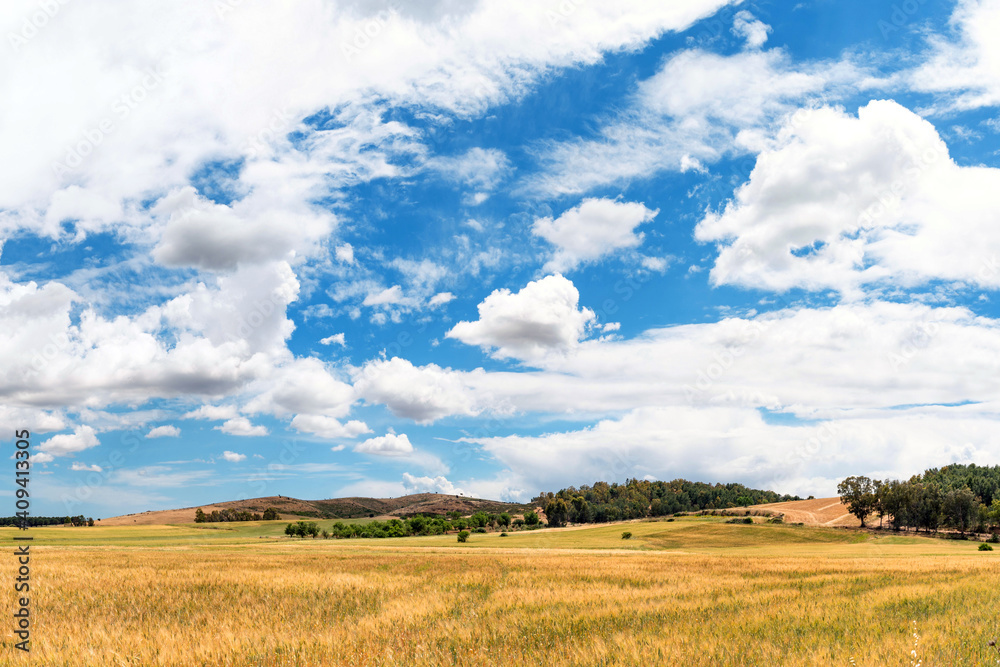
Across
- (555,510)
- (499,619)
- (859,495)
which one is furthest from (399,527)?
(499,619)

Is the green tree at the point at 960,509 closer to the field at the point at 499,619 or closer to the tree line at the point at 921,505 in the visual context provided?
the tree line at the point at 921,505

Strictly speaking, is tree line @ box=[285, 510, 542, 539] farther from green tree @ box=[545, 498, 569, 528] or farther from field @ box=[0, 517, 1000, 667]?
field @ box=[0, 517, 1000, 667]

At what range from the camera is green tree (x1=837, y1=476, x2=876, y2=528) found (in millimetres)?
131375

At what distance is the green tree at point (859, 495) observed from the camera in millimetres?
131375

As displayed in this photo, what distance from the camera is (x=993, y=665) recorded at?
8.41 m

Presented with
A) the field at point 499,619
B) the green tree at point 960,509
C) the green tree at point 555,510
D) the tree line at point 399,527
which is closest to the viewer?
the field at point 499,619

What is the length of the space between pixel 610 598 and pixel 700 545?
3240 inches

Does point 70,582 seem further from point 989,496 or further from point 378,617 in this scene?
point 989,496

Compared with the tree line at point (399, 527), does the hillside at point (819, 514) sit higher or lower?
lower

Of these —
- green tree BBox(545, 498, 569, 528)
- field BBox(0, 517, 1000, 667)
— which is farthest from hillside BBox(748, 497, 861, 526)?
field BBox(0, 517, 1000, 667)

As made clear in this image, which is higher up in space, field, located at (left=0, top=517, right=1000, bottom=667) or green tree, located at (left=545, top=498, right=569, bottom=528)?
field, located at (left=0, top=517, right=1000, bottom=667)

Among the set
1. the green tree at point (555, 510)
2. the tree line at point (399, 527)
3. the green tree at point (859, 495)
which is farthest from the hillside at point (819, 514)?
the tree line at point (399, 527)

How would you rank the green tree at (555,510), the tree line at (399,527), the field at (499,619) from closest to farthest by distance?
the field at (499,619) < the tree line at (399,527) < the green tree at (555,510)

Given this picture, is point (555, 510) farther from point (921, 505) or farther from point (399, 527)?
point (921, 505)
